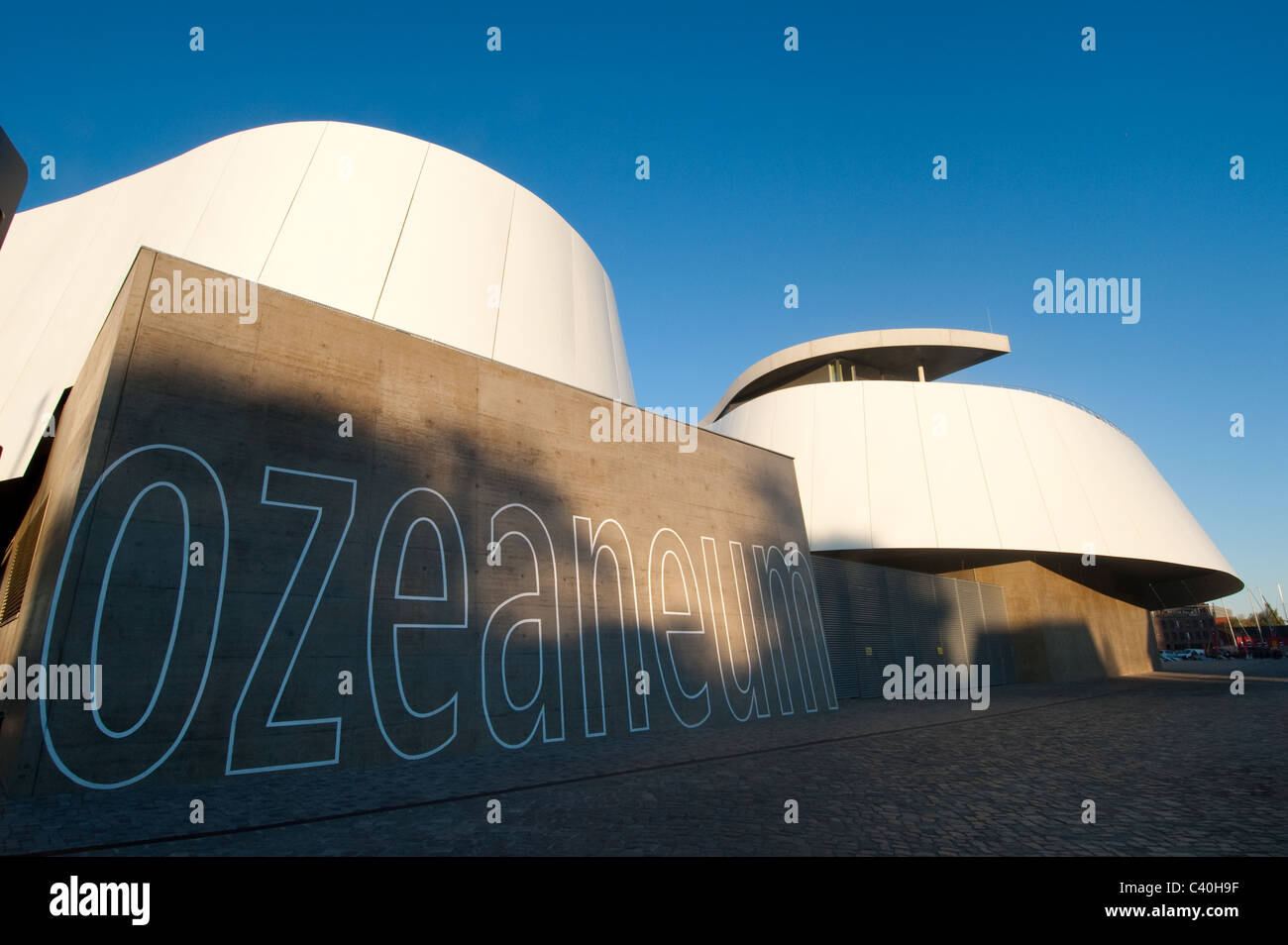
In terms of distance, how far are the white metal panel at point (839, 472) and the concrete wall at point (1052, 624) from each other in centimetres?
581

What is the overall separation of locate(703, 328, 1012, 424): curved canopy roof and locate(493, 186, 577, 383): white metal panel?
13812mm

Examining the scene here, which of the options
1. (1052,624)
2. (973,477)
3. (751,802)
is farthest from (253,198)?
(1052,624)

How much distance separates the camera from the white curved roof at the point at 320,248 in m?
13.2

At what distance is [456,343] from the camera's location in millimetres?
13844

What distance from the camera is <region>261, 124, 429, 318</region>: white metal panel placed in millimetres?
13141

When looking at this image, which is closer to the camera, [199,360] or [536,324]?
[199,360]

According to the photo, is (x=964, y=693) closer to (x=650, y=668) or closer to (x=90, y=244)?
(x=650, y=668)

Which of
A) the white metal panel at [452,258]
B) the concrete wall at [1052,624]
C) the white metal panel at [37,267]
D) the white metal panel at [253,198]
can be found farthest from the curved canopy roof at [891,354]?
the white metal panel at [37,267]

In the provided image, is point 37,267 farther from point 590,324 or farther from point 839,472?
point 839,472

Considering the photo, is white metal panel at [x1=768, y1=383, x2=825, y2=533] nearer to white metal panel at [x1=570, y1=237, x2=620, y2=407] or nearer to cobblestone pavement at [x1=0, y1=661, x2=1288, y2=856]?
white metal panel at [x1=570, y1=237, x2=620, y2=407]

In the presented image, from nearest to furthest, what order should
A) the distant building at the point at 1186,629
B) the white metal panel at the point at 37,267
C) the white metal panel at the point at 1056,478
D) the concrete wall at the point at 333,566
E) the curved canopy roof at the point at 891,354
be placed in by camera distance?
1. the concrete wall at the point at 333,566
2. the white metal panel at the point at 37,267
3. the white metal panel at the point at 1056,478
4. the curved canopy roof at the point at 891,354
5. the distant building at the point at 1186,629

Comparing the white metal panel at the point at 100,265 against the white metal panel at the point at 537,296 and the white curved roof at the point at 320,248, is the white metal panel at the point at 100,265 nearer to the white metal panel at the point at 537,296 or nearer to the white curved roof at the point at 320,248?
the white curved roof at the point at 320,248
